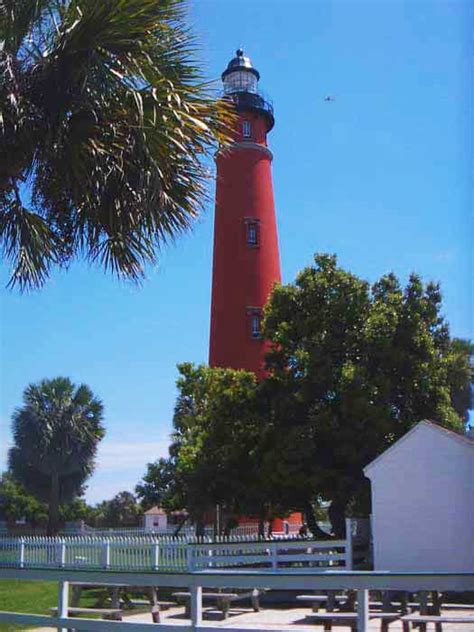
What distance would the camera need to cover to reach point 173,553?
69.3 feet

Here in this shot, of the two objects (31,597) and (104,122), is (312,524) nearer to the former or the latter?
(31,597)

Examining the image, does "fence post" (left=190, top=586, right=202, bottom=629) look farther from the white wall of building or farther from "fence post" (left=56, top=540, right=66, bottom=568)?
the white wall of building

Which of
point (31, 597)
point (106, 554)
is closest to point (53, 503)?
point (106, 554)

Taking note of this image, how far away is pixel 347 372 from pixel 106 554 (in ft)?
26.8

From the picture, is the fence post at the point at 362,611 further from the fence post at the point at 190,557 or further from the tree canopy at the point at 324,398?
the tree canopy at the point at 324,398

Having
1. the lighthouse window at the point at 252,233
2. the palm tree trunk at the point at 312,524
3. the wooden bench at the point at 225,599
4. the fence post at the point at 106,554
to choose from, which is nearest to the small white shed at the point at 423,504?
the wooden bench at the point at 225,599

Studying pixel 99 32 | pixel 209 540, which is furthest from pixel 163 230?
pixel 209 540

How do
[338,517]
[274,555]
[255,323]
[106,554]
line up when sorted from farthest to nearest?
[255,323]
[106,554]
[338,517]
[274,555]

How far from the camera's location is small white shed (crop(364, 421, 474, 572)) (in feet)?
51.9

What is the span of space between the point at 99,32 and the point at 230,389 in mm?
16295

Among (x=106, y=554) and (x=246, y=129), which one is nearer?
(x=106, y=554)

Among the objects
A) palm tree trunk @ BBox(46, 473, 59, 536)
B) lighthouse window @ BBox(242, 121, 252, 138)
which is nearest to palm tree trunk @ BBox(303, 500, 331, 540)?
palm tree trunk @ BBox(46, 473, 59, 536)

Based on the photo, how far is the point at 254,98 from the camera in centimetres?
3541

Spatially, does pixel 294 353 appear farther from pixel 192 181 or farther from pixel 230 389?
pixel 192 181
